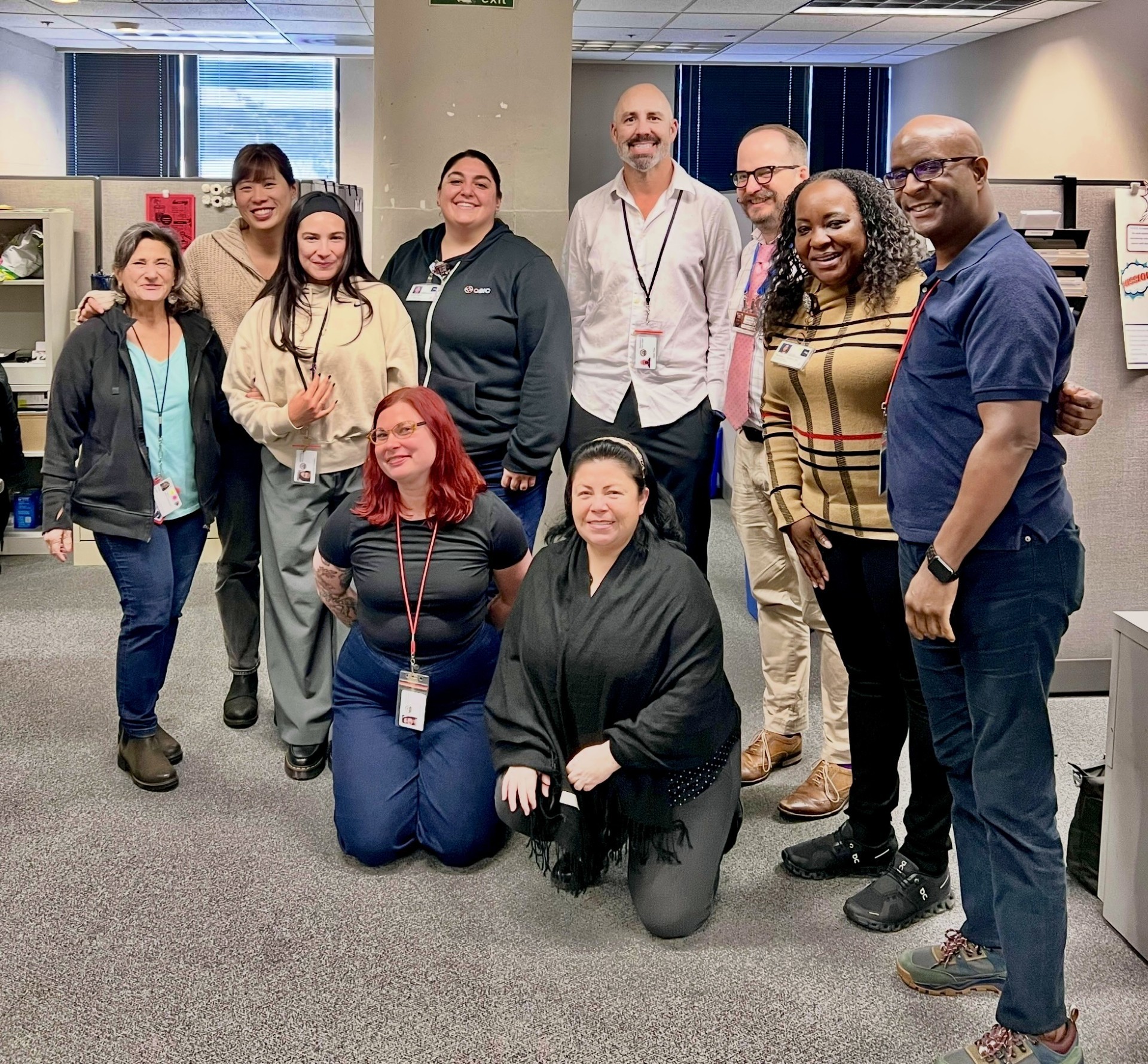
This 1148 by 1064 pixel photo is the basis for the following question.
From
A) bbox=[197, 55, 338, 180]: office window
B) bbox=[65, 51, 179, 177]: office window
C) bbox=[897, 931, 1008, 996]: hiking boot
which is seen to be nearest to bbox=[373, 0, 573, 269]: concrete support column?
bbox=[897, 931, 1008, 996]: hiking boot

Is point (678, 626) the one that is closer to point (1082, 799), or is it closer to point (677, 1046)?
point (677, 1046)

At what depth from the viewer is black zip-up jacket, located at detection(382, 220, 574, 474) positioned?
10.1 feet

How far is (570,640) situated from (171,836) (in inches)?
45.1

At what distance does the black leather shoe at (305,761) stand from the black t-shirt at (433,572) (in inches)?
22.0

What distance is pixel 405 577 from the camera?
8.98 ft

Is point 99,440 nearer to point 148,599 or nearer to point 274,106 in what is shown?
point 148,599

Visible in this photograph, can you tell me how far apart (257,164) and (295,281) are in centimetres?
45

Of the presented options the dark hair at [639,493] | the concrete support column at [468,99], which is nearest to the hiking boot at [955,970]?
the dark hair at [639,493]

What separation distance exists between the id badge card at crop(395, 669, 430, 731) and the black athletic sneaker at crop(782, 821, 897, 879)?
875mm

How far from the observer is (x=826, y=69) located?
455 inches

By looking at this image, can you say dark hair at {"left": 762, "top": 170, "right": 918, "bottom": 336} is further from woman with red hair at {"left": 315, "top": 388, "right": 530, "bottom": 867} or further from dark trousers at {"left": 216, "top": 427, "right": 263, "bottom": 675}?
dark trousers at {"left": 216, "top": 427, "right": 263, "bottom": 675}

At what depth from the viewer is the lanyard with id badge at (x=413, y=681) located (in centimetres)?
272

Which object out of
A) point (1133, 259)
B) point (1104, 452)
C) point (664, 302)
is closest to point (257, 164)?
point (664, 302)

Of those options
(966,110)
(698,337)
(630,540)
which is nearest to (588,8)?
(966,110)
